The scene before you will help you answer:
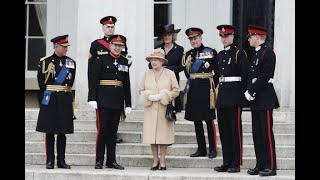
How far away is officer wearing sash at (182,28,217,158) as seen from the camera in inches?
475

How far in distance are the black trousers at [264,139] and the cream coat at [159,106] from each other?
3.90ft

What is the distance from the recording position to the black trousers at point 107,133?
11633 mm

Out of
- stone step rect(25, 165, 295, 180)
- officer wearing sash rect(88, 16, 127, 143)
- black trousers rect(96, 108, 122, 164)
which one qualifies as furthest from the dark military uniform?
officer wearing sash rect(88, 16, 127, 143)

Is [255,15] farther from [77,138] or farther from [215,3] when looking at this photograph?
[77,138]

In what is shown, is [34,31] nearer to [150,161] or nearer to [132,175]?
[150,161]

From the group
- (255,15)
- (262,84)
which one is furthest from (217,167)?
(255,15)

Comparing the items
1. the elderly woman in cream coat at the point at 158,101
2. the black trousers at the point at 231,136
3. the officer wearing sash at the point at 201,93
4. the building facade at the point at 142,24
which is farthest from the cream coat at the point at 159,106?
the building facade at the point at 142,24

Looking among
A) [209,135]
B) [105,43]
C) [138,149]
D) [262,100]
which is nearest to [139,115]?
[138,149]

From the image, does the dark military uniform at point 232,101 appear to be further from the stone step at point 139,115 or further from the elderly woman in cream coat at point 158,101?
the stone step at point 139,115

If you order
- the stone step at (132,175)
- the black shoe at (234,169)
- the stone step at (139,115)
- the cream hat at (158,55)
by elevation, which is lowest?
the stone step at (132,175)

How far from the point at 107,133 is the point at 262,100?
219 centimetres

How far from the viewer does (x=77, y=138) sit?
42.1 feet

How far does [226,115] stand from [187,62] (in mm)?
1196
